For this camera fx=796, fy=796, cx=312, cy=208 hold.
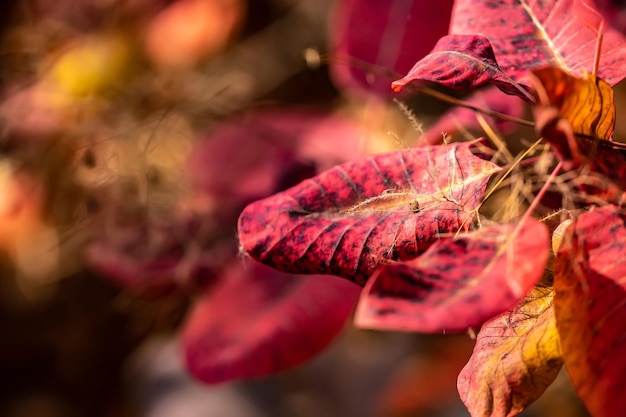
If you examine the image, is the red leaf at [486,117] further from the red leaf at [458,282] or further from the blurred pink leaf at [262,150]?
the red leaf at [458,282]

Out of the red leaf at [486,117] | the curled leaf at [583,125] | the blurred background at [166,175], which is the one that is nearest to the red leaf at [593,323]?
the curled leaf at [583,125]

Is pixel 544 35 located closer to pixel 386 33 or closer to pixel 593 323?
pixel 593 323

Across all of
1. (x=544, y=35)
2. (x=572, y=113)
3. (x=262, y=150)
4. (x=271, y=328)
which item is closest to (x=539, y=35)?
(x=544, y=35)

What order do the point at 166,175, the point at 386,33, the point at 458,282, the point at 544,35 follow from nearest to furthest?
→ 1. the point at 458,282
2. the point at 544,35
3. the point at 386,33
4. the point at 166,175

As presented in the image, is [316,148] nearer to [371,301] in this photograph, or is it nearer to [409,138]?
[409,138]

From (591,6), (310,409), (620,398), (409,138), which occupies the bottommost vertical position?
(310,409)

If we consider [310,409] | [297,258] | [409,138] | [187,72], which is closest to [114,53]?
[187,72]

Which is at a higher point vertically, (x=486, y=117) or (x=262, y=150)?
(x=486, y=117)

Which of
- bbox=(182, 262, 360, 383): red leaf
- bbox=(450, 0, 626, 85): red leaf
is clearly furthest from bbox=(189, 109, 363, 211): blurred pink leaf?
bbox=(450, 0, 626, 85): red leaf
